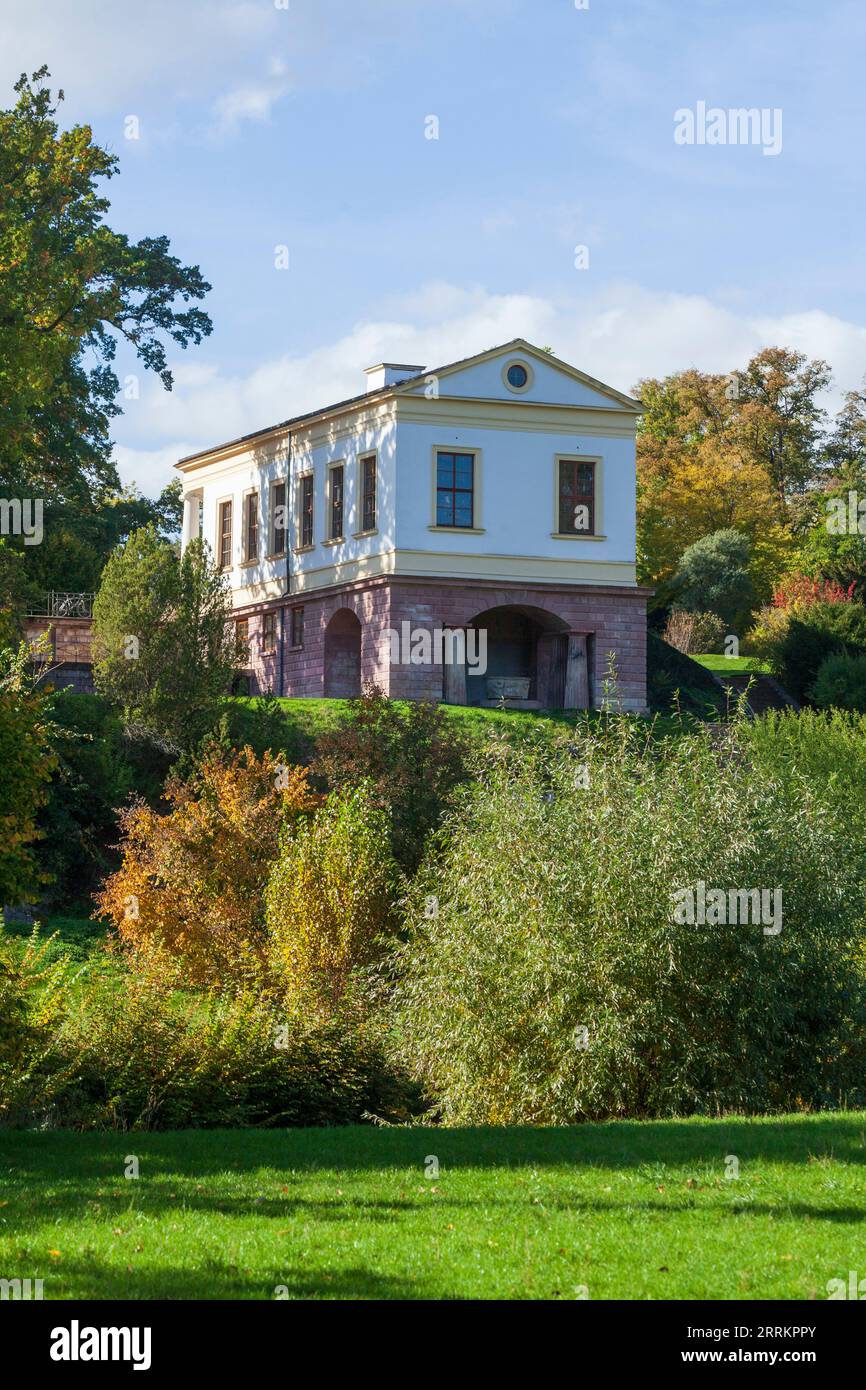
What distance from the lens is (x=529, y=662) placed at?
150 ft

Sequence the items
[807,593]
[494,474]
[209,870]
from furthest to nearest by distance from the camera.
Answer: [807,593] < [494,474] < [209,870]

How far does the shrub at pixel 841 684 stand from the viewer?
45.6m

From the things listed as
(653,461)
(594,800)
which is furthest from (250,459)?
Result: (594,800)

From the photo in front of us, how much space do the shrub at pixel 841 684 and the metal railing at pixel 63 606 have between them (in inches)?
732

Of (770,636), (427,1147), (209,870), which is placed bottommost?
(427,1147)

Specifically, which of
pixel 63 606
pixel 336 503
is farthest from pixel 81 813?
pixel 336 503

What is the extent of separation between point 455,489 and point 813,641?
11.6 m

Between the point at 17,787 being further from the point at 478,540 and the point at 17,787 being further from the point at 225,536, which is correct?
the point at 225,536

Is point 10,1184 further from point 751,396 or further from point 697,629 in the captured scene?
point 751,396

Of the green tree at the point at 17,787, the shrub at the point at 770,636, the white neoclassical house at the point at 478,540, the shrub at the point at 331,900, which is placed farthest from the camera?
the shrub at the point at 770,636

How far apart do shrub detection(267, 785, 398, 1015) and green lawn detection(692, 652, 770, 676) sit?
94.2ft

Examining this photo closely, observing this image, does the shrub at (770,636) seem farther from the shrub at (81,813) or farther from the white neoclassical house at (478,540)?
the shrub at (81,813)

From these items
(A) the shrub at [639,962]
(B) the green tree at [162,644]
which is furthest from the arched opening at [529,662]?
(A) the shrub at [639,962]
